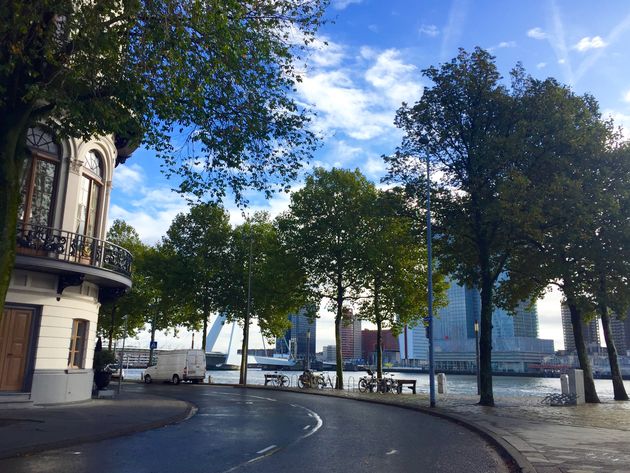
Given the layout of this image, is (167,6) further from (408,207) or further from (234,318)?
(234,318)

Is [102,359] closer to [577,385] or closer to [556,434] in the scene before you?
[556,434]

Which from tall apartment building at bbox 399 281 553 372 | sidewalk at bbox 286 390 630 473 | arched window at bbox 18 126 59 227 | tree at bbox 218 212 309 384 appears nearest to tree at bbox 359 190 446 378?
tree at bbox 218 212 309 384

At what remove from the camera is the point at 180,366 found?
1586 inches

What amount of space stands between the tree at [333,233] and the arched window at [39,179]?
18467 millimetres

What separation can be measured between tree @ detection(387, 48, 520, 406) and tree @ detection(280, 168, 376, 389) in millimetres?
9046

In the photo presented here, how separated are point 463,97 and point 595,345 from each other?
192933mm

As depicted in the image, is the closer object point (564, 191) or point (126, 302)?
point (564, 191)

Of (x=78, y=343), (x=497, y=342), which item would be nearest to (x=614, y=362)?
(x=78, y=343)

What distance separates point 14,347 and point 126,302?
28.5m

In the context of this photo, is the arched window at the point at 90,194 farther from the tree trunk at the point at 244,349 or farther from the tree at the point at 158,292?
the tree at the point at 158,292

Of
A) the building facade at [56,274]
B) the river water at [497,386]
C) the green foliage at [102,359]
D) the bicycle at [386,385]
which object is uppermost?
the building facade at [56,274]

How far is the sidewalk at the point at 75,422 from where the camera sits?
1068 centimetres

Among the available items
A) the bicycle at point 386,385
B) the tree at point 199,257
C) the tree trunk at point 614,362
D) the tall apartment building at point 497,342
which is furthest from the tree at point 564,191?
the tall apartment building at point 497,342

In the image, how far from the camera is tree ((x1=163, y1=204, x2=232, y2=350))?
42375mm
